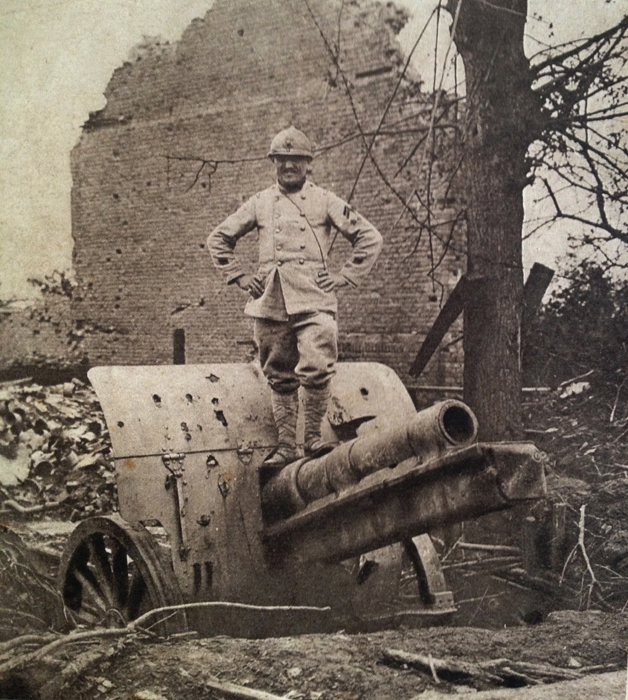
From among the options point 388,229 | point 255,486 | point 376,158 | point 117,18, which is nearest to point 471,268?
point 388,229

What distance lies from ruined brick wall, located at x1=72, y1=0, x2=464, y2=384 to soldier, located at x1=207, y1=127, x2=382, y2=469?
7.8 inches

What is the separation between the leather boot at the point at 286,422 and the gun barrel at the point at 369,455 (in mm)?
142

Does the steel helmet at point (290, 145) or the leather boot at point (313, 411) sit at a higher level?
the steel helmet at point (290, 145)

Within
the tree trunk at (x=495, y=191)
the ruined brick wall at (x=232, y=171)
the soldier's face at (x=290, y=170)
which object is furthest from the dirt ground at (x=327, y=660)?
the soldier's face at (x=290, y=170)

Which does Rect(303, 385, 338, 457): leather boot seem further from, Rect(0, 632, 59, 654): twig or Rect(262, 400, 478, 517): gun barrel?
Rect(0, 632, 59, 654): twig

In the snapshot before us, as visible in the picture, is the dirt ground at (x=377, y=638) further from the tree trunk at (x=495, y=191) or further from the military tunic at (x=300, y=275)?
the military tunic at (x=300, y=275)

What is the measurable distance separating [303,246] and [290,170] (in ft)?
1.15

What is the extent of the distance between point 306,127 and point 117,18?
1011 mm

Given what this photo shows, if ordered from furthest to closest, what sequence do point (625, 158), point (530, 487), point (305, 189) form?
point (305, 189) → point (625, 158) → point (530, 487)

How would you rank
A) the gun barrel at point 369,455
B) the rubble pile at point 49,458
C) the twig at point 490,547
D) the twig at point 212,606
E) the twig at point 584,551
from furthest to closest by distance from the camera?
the rubble pile at point 49,458 → the twig at point 490,547 → the twig at point 584,551 → the twig at point 212,606 → the gun barrel at point 369,455

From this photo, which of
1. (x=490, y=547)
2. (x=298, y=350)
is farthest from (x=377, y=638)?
(x=298, y=350)

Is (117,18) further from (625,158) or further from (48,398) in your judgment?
(625,158)

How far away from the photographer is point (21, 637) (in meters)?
3.56

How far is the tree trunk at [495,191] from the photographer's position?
11.4 ft
